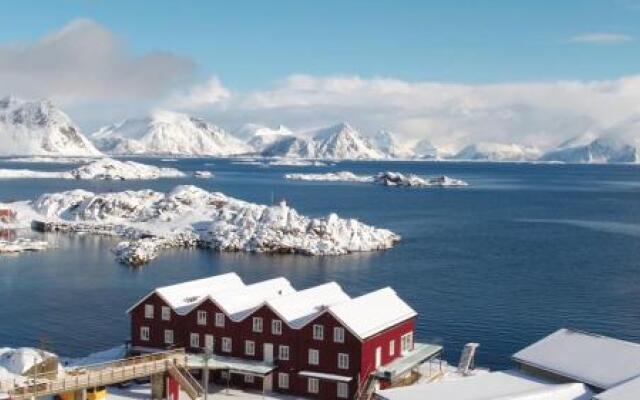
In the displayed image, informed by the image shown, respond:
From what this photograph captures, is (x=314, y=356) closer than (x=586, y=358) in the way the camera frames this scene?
No

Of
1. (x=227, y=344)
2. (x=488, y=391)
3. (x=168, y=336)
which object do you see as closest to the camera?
(x=488, y=391)

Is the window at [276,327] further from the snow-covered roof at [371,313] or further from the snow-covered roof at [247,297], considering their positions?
the snow-covered roof at [371,313]

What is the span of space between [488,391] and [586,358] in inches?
292

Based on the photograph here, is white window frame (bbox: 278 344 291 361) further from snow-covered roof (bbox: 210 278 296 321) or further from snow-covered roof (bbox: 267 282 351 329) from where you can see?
snow-covered roof (bbox: 210 278 296 321)

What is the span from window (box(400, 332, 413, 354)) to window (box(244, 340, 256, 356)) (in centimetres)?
993

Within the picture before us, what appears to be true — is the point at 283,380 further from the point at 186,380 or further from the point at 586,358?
the point at 586,358

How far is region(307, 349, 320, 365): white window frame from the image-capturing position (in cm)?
5231

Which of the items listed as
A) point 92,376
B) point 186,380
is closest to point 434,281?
point 186,380

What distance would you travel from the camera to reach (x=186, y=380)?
49.8m

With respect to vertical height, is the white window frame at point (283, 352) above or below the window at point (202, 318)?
below

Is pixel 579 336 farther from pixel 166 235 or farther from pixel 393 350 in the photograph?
pixel 166 235

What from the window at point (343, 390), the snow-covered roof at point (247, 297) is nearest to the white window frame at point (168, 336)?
the snow-covered roof at point (247, 297)

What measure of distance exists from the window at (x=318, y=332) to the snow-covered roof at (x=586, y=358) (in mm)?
11910

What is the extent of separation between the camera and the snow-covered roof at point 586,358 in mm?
Result: 45219
